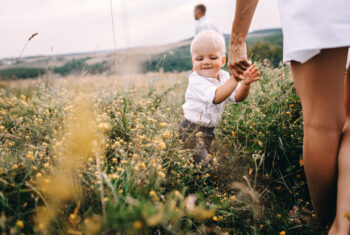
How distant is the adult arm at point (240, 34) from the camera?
1524 mm

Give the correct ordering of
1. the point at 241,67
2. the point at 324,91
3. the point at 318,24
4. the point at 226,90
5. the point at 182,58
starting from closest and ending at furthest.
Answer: the point at 318,24 → the point at 324,91 → the point at 241,67 → the point at 226,90 → the point at 182,58

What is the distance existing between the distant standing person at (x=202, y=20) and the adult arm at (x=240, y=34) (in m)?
5.65

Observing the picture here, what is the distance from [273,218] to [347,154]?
0.59 meters

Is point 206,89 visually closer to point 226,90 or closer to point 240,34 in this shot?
point 226,90

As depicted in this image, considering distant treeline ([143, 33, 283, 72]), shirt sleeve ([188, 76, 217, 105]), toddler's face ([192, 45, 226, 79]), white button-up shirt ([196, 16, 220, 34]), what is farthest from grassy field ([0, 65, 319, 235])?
white button-up shirt ([196, 16, 220, 34])

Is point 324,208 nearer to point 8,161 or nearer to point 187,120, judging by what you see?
point 187,120

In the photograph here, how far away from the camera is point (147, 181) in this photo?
1.27 meters

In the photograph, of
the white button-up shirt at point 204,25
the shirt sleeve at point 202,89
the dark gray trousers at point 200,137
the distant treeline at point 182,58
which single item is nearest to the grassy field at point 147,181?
the dark gray trousers at point 200,137

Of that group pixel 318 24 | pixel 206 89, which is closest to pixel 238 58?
pixel 206 89

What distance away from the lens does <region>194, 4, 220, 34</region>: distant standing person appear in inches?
276

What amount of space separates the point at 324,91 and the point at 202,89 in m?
1.01

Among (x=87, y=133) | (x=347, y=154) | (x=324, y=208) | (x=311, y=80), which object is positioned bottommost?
(x=324, y=208)

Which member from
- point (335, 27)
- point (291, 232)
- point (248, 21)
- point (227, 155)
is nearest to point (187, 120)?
point (227, 155)

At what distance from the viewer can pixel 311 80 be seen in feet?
4.00
